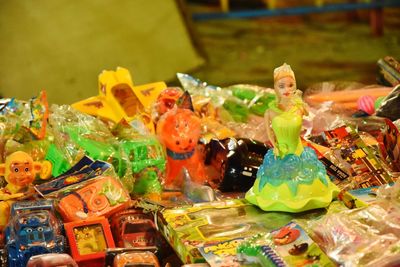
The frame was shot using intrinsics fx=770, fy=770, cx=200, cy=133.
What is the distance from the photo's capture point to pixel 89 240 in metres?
1.70

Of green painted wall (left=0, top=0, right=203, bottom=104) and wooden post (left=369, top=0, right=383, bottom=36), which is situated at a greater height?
green painted wall (left=0, top=0, right=203, bottom=104)

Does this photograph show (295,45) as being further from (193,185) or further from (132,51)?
(193,185)

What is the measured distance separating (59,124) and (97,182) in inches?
13.3

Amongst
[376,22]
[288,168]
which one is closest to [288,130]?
[288,168]

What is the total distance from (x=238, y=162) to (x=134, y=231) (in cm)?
34

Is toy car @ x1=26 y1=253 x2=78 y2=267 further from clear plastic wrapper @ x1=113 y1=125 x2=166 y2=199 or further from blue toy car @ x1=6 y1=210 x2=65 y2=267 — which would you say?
clear plastic wrapper @ x1=113 y1=125 x2=166 y2=199

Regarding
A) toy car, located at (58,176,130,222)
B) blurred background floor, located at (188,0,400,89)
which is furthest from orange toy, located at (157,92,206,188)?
blurred background floor, located at (188,0,400,89)

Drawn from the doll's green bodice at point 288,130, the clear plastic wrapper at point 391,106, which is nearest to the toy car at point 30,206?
the doll's green bodice at point 288,130

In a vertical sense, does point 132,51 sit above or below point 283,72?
below

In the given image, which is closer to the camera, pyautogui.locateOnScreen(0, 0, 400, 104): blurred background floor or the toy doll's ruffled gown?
the toy doll's ruffled gown

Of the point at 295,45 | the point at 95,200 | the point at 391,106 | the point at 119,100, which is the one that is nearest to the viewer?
the point at 95,200

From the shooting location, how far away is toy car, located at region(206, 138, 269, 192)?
1.93 m

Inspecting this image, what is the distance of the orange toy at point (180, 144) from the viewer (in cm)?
203

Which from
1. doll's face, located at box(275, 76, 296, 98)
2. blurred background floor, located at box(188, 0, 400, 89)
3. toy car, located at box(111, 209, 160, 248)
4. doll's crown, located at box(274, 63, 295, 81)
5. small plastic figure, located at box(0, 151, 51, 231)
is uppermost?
doll's crown, located at box(274, 63, 295, 81)
